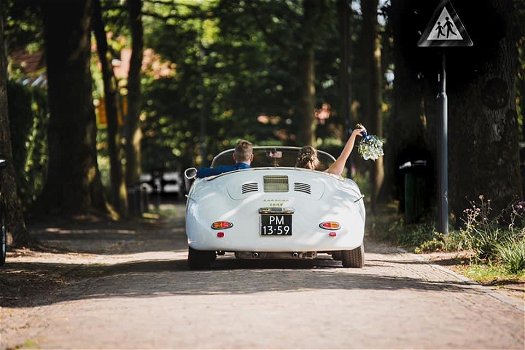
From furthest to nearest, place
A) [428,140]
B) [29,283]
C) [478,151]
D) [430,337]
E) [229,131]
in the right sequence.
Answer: [229,131] < [428,140] < [478,151] < [29,283] < [430,337]

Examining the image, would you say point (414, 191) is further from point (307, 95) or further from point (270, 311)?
point (307, 95)

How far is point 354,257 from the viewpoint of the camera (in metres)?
13.1

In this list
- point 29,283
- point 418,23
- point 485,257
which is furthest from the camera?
point 418,23

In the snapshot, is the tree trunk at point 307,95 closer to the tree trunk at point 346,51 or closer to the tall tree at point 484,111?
the tree trunk at point 346,51

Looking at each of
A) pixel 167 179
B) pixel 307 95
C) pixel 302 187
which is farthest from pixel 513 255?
pixel 167 179

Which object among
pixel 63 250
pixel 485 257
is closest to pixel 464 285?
pixel 485 257

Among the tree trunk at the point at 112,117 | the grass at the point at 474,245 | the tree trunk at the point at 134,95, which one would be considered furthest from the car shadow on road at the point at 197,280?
the tree trunk at the point at 134,95

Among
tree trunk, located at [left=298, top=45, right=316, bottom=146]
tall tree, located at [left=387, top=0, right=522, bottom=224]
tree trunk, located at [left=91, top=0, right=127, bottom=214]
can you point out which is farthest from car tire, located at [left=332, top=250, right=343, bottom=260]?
tree trunk, located at [left=298, top=45, right=316, bottom=146]

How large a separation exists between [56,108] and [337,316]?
18.1 m

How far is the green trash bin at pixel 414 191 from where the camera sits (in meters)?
18.5

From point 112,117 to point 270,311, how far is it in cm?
2261

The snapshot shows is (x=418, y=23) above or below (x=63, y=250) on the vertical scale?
above

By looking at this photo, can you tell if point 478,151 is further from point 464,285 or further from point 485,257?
point 464,285

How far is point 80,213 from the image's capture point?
1017 inches
